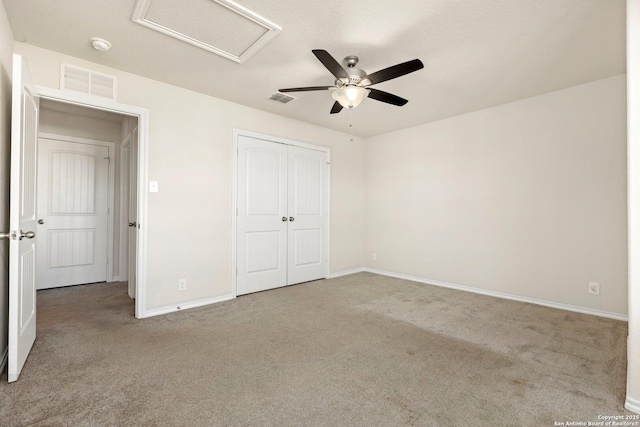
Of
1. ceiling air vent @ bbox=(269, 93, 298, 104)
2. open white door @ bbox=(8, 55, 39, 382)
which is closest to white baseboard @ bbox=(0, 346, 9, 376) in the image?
open white door @ bbox=(8, 55, 39, 382)

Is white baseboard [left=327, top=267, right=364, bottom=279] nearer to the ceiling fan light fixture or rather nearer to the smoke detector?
the ceiling fan light fixture

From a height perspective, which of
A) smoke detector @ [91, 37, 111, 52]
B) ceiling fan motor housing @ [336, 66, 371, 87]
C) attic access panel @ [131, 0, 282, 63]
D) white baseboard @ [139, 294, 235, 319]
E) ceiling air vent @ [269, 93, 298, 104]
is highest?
attic access panel @ [131, 0, 282, 63]

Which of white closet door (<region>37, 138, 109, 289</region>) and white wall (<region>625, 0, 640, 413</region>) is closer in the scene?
white wall (<region>625, 0, 640, 413</region>)

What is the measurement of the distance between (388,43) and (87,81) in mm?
2775

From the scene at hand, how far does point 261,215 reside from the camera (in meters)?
4.14

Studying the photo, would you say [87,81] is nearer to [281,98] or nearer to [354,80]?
[281,98]

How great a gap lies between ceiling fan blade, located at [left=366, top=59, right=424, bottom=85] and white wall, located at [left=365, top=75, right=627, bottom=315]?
93.7 inches

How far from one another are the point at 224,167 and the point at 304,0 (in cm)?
226

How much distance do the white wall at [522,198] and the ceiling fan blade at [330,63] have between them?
8.63 ft

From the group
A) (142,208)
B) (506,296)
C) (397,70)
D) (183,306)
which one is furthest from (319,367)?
(506,296)

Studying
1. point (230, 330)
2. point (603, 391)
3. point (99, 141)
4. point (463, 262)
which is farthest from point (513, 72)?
point (99, 141)

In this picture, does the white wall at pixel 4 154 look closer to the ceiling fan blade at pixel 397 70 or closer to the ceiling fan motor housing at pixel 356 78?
the ceiling fan motor housing at pixel 356 78

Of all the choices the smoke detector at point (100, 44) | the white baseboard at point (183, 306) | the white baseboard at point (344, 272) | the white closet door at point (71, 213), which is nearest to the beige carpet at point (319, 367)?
the white baseboard at point (183, 306)

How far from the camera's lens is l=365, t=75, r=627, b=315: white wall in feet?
10.3
